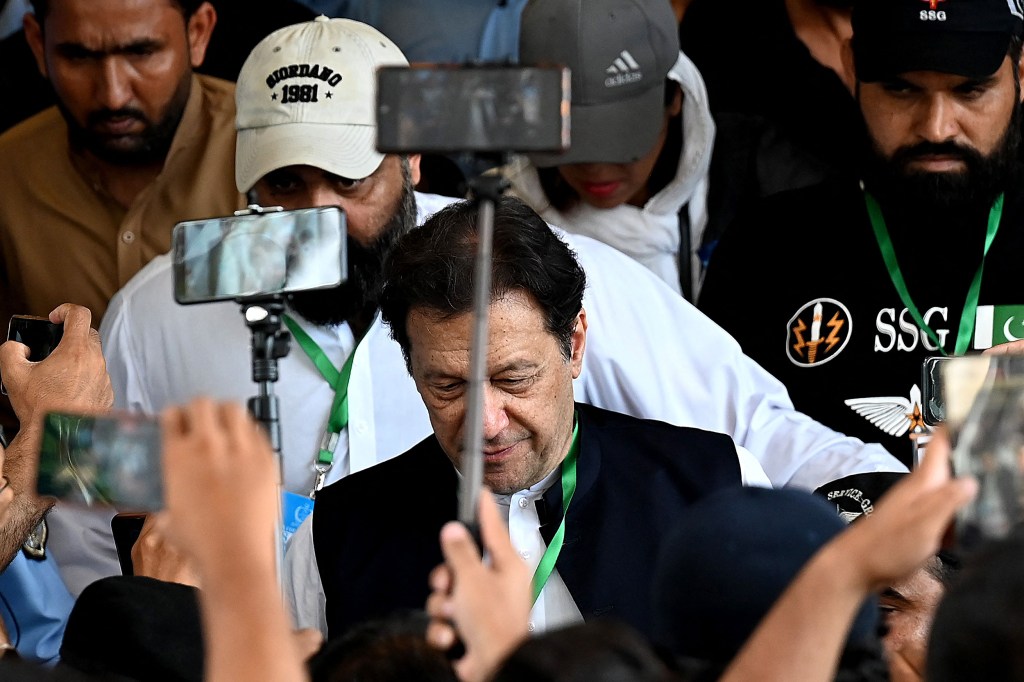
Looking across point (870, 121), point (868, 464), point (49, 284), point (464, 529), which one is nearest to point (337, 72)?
point (49, 284)

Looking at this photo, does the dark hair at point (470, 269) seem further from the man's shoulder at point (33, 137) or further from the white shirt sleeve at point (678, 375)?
the man's shoulder at point (33, 137)

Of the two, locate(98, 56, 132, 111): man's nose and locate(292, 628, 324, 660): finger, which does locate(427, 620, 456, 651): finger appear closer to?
locate(292, 628, 324, 660): finger

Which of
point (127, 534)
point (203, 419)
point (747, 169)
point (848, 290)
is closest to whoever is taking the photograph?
point (203, 419)

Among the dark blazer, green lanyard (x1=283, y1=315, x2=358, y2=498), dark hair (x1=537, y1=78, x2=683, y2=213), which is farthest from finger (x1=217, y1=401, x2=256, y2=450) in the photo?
dark hair (x1=537, y1=78, x2=683, y2=213)

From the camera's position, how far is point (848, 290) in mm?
3439

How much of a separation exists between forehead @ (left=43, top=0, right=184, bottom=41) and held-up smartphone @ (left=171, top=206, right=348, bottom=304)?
197 centimetres

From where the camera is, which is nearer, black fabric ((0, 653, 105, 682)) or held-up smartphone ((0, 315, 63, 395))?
black fabric ((0, 653, 105, 682))

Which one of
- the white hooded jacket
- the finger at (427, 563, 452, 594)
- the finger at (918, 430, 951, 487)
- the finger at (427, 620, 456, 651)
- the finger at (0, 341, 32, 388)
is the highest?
the white hooded jacket

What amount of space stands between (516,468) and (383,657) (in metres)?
1.10

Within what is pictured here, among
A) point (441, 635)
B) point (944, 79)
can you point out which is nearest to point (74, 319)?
point (441, 635)

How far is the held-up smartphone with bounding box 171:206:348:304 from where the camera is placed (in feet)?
6.00

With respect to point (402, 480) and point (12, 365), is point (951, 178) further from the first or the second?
point (12, 365)

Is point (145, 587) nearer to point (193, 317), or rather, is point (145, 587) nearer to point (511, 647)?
point (511, 647)

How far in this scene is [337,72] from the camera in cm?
338
